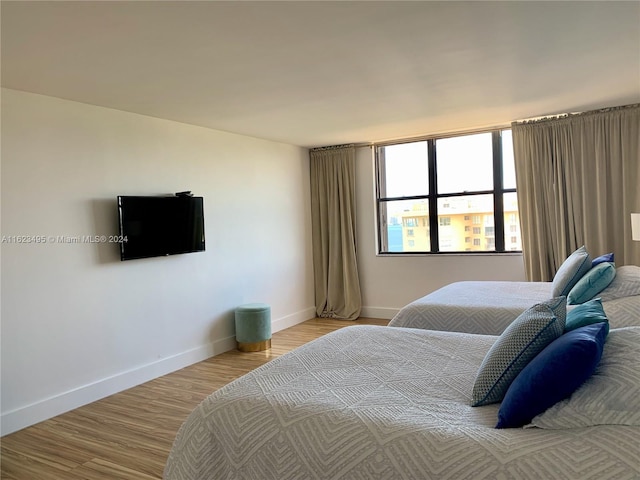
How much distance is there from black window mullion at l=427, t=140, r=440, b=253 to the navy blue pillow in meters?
4.45

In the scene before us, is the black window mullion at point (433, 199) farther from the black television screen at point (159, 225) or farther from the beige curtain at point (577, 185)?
the black television screen at point (159, 225)

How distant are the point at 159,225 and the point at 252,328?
4.77ft

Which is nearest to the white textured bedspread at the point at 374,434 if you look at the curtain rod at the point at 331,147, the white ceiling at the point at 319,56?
the white ceiling at the point at 319,56

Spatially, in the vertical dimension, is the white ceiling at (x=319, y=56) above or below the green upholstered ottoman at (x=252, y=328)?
above

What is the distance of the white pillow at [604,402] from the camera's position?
4.36 feet

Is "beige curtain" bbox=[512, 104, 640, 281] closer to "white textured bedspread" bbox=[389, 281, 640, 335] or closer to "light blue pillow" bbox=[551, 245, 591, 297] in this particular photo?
"white textured bedspread" bbox=[389, 281, 640, 335]

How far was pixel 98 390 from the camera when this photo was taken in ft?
12.0

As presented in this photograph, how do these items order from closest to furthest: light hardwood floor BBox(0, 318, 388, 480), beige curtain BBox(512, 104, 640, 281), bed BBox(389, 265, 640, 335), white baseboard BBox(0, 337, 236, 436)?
light hardwood floor BBox(0, 318, 388, 480), bed BBox(389, 265, 640, 335), white baseboard BBox(0, 337, 236, 436), beige curtain BBox(512, 104, 640, 281)

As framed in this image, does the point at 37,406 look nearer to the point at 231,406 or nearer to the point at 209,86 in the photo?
the point at 231,406

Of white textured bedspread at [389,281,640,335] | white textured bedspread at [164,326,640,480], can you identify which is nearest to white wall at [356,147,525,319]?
white textured bedspread at [389,281,640,335]

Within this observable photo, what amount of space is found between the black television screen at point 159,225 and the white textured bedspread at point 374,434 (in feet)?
7.52

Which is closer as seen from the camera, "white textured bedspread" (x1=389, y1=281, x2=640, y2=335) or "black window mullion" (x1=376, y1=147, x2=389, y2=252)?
"white textured bedspread" (x1=389, y1=281, x2=640, y2=335)

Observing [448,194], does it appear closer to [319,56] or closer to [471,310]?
[471,310]

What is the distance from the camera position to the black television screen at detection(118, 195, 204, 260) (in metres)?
3.83
